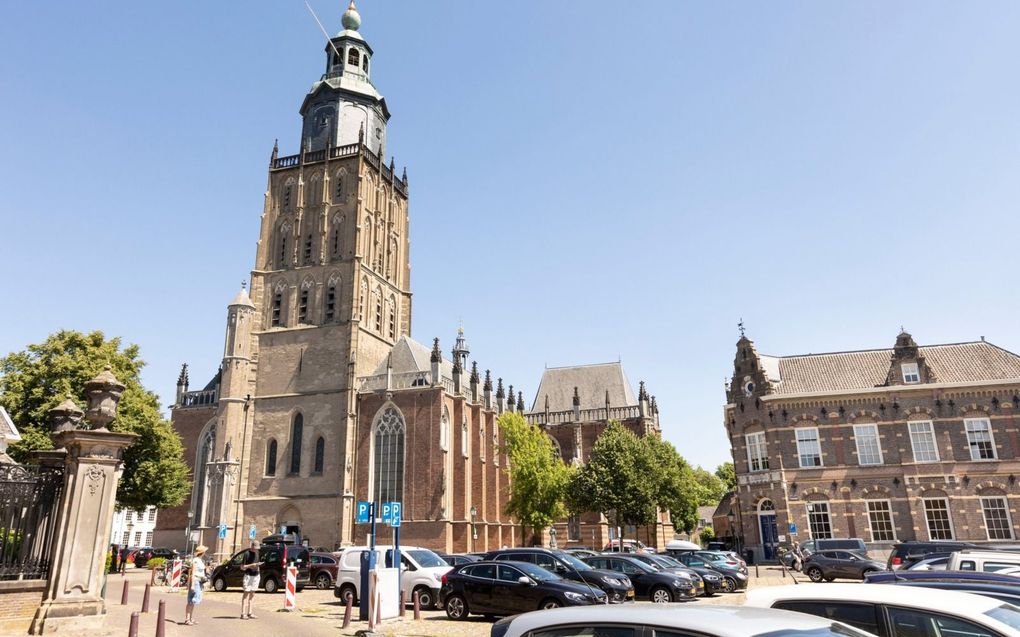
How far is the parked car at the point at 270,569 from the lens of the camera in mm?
23625

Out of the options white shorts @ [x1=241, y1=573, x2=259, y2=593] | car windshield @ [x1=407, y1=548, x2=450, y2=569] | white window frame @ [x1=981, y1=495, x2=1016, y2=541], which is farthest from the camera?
white window frame @ [x1=981, y1=495, x2=1016, y2=541]

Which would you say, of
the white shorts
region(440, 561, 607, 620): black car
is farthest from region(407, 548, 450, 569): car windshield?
the white shorts

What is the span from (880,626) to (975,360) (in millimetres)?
36592

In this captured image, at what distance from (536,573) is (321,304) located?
3572 centimetres

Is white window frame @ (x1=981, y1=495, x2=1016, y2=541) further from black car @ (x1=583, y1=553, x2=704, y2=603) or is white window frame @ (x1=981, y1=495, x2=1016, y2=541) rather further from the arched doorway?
black car @ (x1=583, y1=553, x2=704, y2=603)

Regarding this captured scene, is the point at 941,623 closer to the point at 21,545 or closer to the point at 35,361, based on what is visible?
the point at 21,545

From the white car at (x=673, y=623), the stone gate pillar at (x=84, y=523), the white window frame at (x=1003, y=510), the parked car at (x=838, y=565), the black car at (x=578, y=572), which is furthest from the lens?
the white window frame at (x=1003, y=510)

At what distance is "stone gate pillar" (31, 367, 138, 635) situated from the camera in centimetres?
1159

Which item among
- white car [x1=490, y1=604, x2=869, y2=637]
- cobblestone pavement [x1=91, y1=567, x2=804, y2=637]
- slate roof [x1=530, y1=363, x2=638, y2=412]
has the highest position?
slate roof [x1=530, y1=363, x2=638, y2=412]

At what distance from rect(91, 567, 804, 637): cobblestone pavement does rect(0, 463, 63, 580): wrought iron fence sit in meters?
1.89

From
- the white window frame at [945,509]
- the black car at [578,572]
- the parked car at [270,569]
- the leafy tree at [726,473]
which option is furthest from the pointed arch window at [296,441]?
the leafy tree at [726,473]

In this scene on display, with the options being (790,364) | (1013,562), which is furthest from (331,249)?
(1013,562)

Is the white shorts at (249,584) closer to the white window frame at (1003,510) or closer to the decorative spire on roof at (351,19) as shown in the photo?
the white window frame at (1003,510)

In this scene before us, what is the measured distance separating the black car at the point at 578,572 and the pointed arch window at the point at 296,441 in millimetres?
28938
